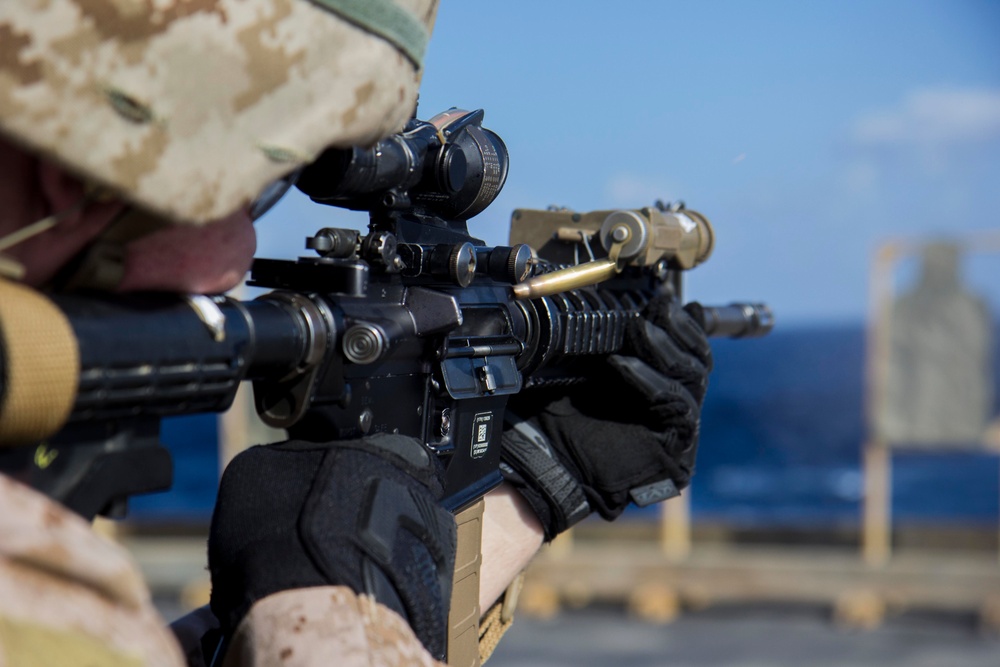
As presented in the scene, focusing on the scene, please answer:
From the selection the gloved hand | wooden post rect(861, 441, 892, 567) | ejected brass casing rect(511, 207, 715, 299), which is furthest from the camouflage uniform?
wooden post rect(861, 441, 892, 567)

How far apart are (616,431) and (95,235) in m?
1.71

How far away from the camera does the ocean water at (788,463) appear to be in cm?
3747

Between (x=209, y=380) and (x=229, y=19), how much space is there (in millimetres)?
427

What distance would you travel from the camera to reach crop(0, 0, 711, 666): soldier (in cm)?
107

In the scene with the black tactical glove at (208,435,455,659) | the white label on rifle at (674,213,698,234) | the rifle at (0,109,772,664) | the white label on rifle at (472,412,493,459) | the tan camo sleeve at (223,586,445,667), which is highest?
the white label on rifle at (674,213,698,234)

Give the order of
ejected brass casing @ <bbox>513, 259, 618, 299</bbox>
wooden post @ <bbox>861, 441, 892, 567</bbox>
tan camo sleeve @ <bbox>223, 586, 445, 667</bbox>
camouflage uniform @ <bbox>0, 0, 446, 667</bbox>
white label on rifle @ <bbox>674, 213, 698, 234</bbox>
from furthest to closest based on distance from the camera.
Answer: wooden post @ <bbox>861, 441, 892, 567</bbox>
white label on rifle @ <bbox>674, 213, 698, 234</bbox>
ejected brass casing @ <bbox>513, 259, 618, 299</bbox>
tan camo sleeve @ <bbox>223, 586, 445, 667</bbox>
camouflage uniform @ <bbox>0, 0, 446, 667</bbox>

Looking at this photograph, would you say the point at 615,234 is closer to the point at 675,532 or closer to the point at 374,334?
the point at 374,334

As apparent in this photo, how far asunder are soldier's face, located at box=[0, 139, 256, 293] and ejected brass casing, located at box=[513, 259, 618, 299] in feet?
2.90

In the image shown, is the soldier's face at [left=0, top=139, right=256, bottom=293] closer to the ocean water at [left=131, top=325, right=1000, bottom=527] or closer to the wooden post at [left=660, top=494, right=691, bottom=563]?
the wooden post at [left=660, top=494, right=691, bottom=563]

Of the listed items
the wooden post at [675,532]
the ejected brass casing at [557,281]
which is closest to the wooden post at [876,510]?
the wooden post at [675,532]

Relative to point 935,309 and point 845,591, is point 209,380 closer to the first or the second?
point 845,591

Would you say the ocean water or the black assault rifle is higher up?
the black assault rifle

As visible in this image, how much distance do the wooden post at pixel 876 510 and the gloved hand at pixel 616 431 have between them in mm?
6003

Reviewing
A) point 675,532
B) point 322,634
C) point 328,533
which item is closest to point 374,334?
point 328,533
